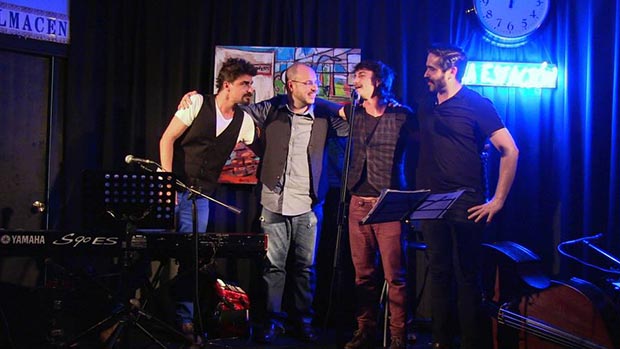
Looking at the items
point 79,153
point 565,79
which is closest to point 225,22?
point 79,153

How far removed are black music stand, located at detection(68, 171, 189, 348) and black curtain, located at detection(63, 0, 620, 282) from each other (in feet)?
4.08

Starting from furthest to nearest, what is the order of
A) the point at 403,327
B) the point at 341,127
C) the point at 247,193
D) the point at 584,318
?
the point at 247,193 → the point at 341,127 → the point at 403,327 → the point at 584,318

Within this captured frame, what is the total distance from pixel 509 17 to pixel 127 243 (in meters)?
3.41

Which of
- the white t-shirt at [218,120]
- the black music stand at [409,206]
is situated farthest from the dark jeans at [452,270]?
the white t-shirt at [218,120]

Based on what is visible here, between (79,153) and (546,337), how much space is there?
12.3 ft

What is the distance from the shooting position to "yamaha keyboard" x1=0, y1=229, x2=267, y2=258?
4.18 meters

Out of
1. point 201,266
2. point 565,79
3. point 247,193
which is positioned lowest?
point 201,266

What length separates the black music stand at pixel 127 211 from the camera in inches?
164

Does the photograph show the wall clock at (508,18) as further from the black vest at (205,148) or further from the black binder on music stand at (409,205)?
the black vest at (205,148)

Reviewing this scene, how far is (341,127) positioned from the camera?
510 centimetres

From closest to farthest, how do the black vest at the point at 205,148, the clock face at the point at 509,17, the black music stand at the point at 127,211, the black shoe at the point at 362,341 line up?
1. the black music stand at the point at 127,211
2. the black shoe at the point at 362,341
3. the black vest at the point at 205,148
4. the clock face at the point at 509,17

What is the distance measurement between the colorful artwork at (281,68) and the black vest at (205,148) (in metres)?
0.13

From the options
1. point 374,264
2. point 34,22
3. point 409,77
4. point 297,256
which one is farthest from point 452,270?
point 34,22

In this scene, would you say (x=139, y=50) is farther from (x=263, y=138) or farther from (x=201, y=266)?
(x=201, y=266)
